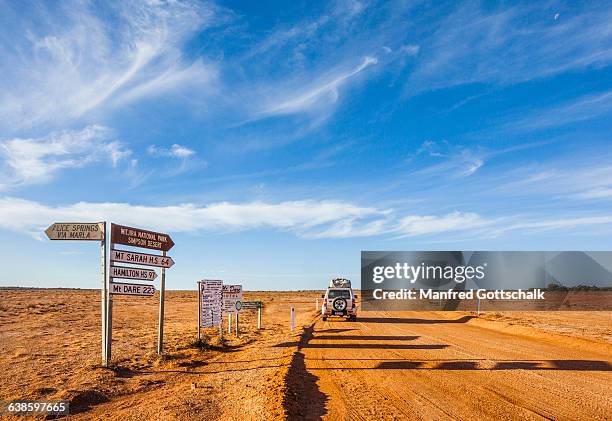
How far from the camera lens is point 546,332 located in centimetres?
2356

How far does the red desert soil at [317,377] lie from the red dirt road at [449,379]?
3 centimetres

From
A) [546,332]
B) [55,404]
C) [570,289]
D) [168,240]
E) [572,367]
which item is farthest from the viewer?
[570,289]

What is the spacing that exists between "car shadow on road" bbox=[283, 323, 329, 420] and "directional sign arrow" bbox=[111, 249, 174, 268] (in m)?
5.61

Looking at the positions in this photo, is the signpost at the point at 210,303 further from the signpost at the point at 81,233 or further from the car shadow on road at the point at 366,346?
the signpost at the point at 81,233

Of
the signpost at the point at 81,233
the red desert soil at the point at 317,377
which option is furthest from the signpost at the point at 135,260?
the red desert soil at the point at 317,377

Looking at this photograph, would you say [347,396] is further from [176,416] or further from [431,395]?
[176,416]

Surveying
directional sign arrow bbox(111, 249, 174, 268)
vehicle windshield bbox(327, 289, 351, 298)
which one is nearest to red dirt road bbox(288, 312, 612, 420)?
directional sign arrow bbox(111, 249, 174, 268)

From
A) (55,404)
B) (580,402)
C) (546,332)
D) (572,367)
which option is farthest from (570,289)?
(55,404)

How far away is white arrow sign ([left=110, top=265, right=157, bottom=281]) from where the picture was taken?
13345 millimetres

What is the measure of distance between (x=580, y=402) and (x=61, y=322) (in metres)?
27.8

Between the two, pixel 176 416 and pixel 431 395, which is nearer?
pixel 176 416

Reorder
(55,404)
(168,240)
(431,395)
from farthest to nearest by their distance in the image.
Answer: (168,240)
(431,395)
(55,404)

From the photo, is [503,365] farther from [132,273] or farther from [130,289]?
[132,273]

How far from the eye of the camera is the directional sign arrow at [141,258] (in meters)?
13.6
